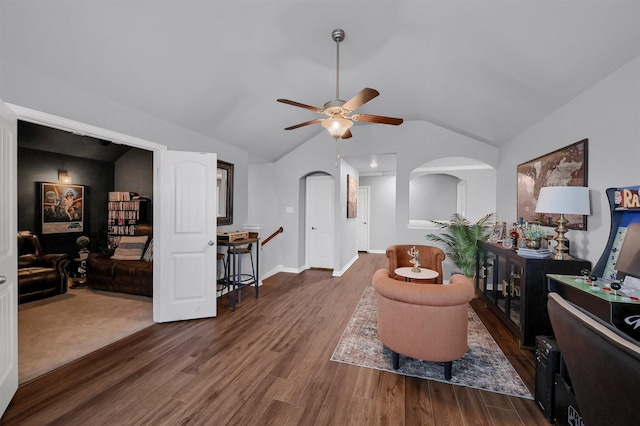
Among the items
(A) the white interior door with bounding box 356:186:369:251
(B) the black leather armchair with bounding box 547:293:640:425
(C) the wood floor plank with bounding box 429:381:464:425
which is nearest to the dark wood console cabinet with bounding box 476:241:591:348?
(C) the wood floor plank with bounding box 429:381:464:425

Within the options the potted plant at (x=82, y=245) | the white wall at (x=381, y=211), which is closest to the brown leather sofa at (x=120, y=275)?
the potted plant at (x=82, y=245)

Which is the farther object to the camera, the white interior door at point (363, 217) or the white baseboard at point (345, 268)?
the white interior door at point (363, 217)

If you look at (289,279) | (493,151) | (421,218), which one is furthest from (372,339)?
(421,218)

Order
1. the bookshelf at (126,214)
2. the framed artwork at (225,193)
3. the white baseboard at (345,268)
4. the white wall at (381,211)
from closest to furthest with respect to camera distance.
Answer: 1. the framed artwork at (225,193)
2. the bookshelf at (126,214)
3. the white baseboard at (345,268)
4. the white wall at (381,211)

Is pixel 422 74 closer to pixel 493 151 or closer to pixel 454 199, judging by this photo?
pixel 493 151

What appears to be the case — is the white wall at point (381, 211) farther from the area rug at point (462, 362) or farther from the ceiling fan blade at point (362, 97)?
the ceiling fan blade at point (362, 97)

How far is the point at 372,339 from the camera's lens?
274cm

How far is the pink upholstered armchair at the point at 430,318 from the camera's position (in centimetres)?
196

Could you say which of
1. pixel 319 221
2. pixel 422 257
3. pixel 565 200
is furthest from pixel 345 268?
pixel 565 200

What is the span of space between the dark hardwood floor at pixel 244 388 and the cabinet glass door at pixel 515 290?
26 centimetres

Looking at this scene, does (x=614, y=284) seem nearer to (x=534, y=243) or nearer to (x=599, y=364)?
(x=534, y=243)

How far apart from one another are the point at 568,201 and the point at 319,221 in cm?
432

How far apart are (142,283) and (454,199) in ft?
22.7

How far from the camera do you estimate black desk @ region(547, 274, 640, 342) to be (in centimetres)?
144
